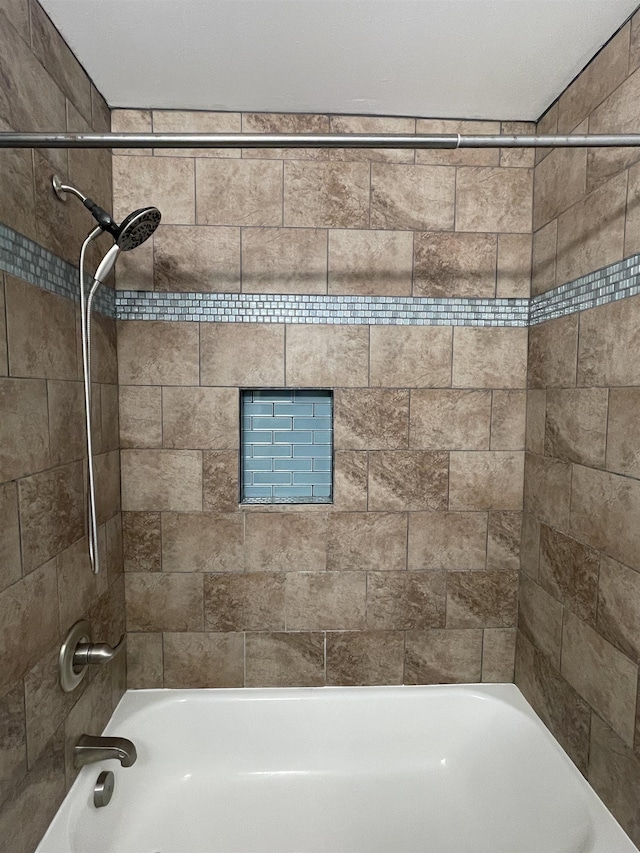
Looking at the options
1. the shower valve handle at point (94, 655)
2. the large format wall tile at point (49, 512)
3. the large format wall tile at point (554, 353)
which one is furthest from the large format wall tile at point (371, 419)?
the shower valve handle at point (94, 655)

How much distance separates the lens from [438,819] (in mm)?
1694

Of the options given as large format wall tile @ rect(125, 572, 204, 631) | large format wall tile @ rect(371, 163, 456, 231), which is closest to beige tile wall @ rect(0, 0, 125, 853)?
Answer: large format wall tile @ rect(125, 572, 204, 631)

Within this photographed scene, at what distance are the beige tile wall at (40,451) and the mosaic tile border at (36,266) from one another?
0.02 metres

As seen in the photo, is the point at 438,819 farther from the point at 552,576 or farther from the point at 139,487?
the point at 139,487

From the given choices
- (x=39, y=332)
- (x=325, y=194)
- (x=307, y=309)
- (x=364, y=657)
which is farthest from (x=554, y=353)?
(x=39, y=332)

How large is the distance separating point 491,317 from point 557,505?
30.6 inches

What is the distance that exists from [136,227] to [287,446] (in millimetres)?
997

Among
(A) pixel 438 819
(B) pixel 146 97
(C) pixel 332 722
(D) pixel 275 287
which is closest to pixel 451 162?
(D) pixel 275 287

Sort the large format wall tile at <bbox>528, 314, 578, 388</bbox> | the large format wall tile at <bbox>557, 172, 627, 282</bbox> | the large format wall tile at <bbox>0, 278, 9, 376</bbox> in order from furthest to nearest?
the large format wall tile at <bbox>528, 314, 578, 388</bbox> < the large format wall tile at <bbox>557, 172, 627, 282</bbox> < the large format wall tile at <bbox>0, 278, 9, 376</bbox>

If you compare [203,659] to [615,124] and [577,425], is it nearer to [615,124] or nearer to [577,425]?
[577,425]

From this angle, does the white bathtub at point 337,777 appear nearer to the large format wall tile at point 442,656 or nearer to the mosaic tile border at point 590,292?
the large format wall tile at point 442,656

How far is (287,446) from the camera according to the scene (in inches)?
77.8

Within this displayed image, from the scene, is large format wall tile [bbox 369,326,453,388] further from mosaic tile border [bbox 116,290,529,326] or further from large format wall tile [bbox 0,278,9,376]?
large format wall tile [bbox 0,278,9,376]

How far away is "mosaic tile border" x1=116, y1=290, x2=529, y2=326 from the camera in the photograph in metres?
1.83
